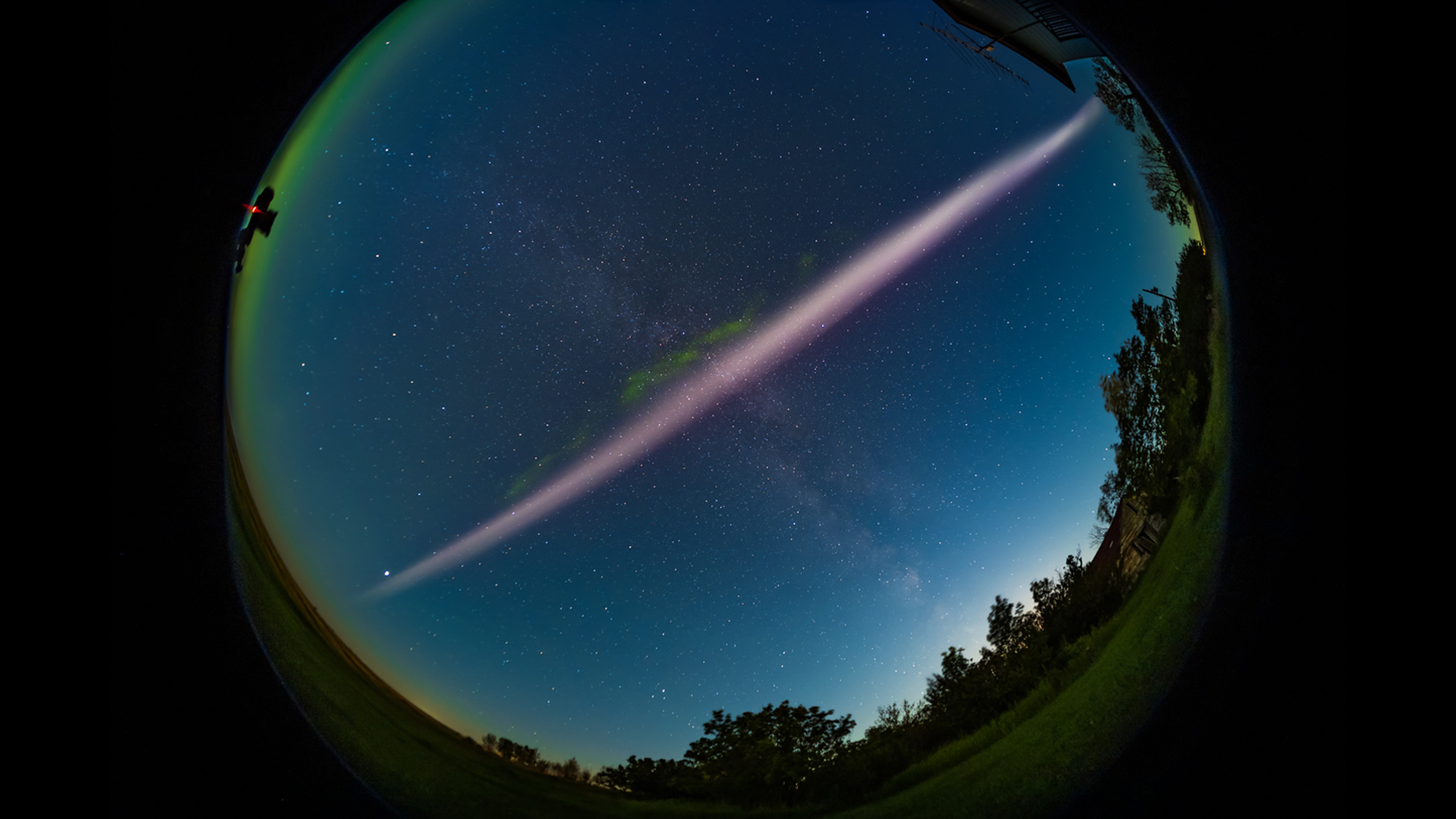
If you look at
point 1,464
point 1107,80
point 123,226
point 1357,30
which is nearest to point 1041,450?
point 1107,80

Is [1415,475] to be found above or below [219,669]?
below

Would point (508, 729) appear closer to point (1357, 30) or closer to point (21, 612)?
point (21, 612)

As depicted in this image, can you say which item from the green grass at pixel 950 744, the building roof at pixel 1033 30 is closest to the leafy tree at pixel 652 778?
the green grass at pixel 950 744

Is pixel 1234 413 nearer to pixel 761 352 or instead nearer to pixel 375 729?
pixel 761 352

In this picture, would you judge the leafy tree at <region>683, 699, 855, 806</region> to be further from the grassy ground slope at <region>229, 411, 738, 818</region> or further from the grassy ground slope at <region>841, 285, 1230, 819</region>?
the grassy ground slope at <region>841, 285, 1230, 819</region>

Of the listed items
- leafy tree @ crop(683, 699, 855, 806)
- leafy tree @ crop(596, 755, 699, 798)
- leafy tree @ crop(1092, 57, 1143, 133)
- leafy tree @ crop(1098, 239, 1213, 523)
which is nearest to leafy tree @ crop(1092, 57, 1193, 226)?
leafy tree @ crop(1092, 57, 1143, 133)

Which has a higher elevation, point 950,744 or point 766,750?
point 766,750

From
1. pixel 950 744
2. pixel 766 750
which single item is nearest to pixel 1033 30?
pixel 950 744
